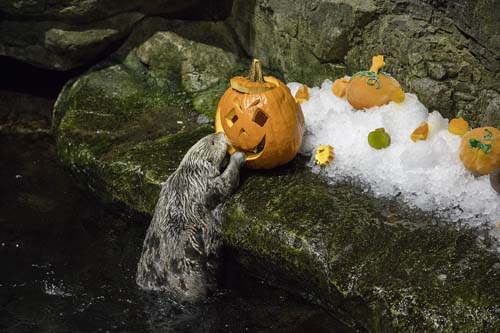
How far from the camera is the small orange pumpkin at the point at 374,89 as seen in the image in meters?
5.94

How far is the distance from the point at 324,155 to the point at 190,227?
1224 mm

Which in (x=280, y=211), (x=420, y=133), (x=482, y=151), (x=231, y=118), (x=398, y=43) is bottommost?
(x=280, y=211)

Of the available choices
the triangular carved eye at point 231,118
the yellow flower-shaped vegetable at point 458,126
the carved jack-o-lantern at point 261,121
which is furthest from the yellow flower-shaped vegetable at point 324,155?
the yellow flower-shaped vegetable at point 458,126

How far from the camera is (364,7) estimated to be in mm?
6215

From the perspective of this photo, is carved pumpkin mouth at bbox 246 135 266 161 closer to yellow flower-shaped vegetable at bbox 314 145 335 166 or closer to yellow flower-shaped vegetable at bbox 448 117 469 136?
yellow flower-shaped vegetable at bbox 314 145 335 166

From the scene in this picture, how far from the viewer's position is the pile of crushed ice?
16.6 ft

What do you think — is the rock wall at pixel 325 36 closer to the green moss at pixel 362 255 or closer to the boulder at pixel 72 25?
the boulder at pixel 72 25

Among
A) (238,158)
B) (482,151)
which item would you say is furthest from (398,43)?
(238,158)

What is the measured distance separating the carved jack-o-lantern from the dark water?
3.12ft

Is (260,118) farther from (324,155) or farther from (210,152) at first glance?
(324,155)

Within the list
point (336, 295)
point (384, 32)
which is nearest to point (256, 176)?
point (336, 295)

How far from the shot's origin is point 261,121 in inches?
221

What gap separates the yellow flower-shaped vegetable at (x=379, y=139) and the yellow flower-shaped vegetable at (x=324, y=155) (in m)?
0.32

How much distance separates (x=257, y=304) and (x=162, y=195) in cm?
114
